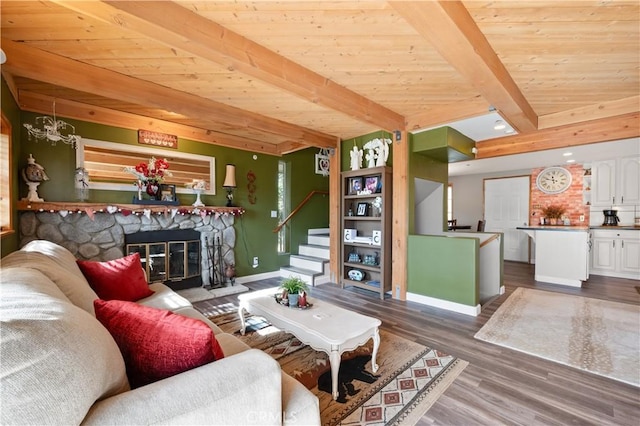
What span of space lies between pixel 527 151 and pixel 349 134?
2731mm

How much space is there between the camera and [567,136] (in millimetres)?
3695

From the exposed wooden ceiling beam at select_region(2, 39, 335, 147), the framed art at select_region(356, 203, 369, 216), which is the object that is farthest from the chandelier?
the framed art at select_region(356, 203, 369, 216)

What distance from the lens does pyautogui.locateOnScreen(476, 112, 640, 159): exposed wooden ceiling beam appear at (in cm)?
330

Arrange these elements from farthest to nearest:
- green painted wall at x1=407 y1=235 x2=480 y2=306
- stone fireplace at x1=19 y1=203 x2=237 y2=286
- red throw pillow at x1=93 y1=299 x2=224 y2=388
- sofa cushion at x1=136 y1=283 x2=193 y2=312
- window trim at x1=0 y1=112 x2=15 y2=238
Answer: green painted wall at x1=407 y1=235 x2=480 y2=306
stone fireplace at x1=19 y1=203 x2=237 y2=286
window trim at x1=0 y1=112 x2=15 y2=238
sofa cushion at x1=136 y1=283 x2=193 y2=312
red throw pillow at x1=93 y1=299 x2=224 y2=388

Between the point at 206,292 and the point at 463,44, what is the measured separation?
162 inches

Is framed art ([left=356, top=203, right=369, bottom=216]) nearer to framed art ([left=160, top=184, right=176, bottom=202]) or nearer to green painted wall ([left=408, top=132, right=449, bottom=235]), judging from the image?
green painted wall ([left=408, top=132, right=449, bottom=235])

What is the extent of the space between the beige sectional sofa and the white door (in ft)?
23.6

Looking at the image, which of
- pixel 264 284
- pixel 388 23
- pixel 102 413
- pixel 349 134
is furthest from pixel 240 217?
pixel 102 413

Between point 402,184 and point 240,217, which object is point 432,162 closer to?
point 402,184

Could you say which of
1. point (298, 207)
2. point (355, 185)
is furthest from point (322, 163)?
point (355, 185)

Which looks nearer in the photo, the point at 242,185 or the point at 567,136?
the point at 567,136

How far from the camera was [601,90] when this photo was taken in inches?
118

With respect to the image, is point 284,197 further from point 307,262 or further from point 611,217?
point 611,217

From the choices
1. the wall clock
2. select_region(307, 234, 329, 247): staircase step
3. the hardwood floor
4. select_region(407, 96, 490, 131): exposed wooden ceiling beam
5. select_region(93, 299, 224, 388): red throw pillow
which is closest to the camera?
select_region(93, 299, 224, 388): red throw pillow
